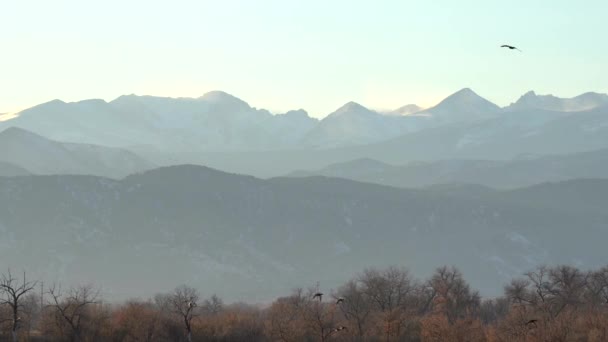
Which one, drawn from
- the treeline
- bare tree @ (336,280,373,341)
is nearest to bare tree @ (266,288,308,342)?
the treeline

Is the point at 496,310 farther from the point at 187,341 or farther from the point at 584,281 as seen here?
the point at 187,341

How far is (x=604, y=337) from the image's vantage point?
122000 mm

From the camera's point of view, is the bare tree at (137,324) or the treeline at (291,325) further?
the bare tree at (137,324)

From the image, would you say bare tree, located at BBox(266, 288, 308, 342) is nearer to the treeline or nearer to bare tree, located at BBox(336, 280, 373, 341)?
the treeline

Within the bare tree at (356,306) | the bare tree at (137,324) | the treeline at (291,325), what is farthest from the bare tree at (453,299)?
the bare tree at (137,324)

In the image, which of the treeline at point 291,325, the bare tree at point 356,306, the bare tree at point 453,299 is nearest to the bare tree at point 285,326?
the treeline at point 291,325

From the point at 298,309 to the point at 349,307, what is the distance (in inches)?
711

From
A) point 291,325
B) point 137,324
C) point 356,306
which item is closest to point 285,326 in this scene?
point 291,325

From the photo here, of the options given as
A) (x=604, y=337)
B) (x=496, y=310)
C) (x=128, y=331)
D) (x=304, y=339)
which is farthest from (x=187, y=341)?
(x=496, y=310)

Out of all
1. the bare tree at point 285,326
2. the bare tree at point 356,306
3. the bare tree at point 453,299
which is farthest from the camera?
the bare tree at point 453,299

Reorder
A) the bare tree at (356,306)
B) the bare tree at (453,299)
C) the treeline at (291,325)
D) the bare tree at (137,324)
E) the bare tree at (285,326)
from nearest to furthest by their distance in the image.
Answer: the treeline at (291,325) → the bare tree at (137,324) → the bare tree at (285,326) → the bare tree at (356,306) → the bare tree at (453,299)

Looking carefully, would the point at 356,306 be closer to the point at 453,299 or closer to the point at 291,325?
the point at 453,299

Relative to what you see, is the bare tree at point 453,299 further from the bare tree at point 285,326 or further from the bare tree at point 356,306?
the bare tree at point 285,326

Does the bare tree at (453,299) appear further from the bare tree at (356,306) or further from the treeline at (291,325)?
the bare tree at (356,306)
